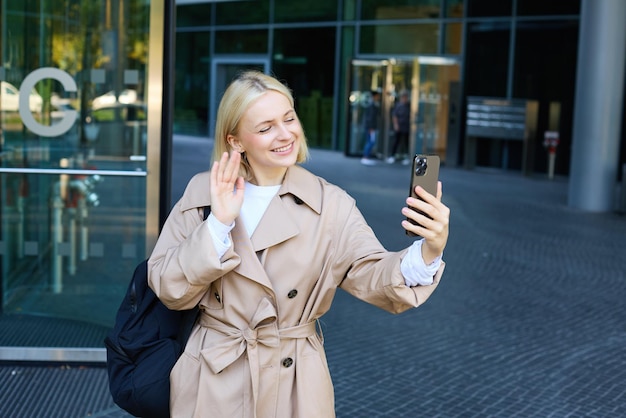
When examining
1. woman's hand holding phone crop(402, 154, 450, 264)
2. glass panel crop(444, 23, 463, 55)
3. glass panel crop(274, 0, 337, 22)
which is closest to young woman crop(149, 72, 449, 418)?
woman's hand holding phone crop(402, 154, 450, 264)

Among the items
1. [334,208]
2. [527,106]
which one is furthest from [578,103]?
[334,208]

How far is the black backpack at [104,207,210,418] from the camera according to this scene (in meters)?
2.70

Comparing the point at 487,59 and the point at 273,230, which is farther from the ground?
the point at 487,59

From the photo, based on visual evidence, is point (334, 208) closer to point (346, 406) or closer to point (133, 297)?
point (133, 297)

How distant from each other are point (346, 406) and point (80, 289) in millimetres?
2319

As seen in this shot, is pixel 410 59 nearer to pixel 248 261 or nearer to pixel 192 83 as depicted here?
pixel 192 83

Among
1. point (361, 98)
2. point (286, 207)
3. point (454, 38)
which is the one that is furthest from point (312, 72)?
point (286, 207)

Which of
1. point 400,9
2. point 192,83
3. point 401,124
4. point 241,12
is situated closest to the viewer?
point 401,124

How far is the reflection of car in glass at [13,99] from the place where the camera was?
623 centimetres

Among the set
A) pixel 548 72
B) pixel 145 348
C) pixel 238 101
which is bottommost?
pixel 145 348

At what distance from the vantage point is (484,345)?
22.1ft

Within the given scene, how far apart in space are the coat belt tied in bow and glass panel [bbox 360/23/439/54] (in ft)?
64.2

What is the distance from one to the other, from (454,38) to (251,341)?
19240mm

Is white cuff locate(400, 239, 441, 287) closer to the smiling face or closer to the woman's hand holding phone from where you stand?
the woman's hand holding phone
